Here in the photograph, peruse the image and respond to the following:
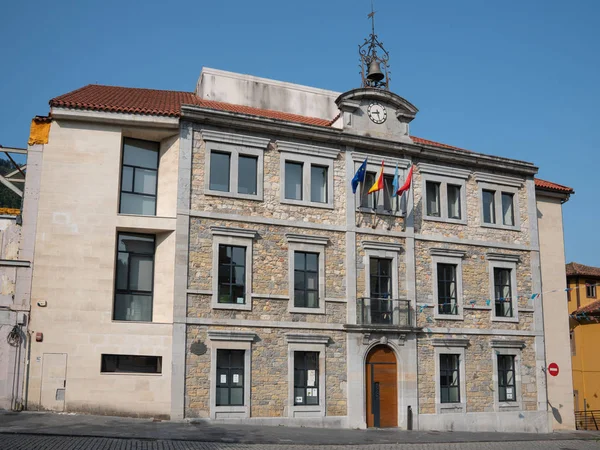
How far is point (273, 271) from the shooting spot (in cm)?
2392

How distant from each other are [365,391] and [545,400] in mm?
8208

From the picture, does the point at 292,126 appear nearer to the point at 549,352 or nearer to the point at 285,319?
the point at 285,319

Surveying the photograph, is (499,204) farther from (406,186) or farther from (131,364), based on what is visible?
(131,364)

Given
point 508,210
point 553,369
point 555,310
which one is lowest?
point 553,369

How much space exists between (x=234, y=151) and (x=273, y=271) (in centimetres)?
432

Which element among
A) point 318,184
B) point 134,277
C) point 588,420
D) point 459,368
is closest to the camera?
point 134,277

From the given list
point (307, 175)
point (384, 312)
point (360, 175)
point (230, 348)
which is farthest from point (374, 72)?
point (230, 348)

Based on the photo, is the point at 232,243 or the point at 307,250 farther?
the point at 307,250

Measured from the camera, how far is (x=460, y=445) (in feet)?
68.9

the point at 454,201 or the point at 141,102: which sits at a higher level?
the point at 141,102

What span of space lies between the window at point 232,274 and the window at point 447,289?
26.0 feet

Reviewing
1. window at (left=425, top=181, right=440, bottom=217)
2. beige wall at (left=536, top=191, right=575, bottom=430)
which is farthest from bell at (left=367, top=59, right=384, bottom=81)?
beige wall at (left=536, top=191, right=575, bottom=430)

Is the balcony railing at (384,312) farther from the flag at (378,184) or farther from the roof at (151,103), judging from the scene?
the roof at (151,103)

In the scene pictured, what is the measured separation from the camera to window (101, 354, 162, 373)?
21.6 m
